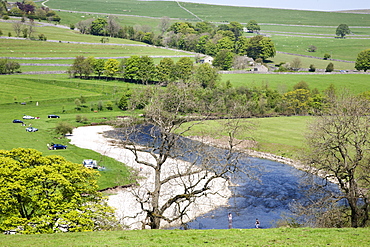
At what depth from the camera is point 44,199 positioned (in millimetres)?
25938

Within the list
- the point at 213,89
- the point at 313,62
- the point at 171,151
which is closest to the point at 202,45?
the point at 313,62

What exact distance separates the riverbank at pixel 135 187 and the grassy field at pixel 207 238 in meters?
2.55

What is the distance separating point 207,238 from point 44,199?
1283 cm

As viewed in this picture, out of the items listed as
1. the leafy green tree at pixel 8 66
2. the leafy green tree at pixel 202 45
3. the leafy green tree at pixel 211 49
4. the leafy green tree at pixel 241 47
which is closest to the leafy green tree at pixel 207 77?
the leafy green tree at pixel 241 47

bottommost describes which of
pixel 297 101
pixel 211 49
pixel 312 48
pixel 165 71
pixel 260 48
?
pixel 297 101

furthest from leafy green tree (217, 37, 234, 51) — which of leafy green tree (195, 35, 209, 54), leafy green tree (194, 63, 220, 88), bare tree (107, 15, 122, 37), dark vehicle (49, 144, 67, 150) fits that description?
dark vehicle (49, 144, 67, 150)

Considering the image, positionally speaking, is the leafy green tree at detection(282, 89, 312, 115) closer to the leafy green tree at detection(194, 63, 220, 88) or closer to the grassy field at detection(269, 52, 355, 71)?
the leafy green tree at detection(194, 63, 220, 88)

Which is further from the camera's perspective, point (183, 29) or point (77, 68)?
point (183, 29)

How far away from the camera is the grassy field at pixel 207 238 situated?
17703mm

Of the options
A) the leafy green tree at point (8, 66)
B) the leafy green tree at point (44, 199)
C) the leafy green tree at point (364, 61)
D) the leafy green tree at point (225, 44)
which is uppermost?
the leafy green tree at point (225, 44)

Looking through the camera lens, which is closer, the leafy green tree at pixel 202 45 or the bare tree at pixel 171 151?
the bare tree at pixel 171 151

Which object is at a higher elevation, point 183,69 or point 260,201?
point 183,69

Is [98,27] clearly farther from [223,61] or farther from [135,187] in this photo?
[135,187]

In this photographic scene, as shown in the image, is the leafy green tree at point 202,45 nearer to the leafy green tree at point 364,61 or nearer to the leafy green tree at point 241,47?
the leafy green tree at point 241,47
